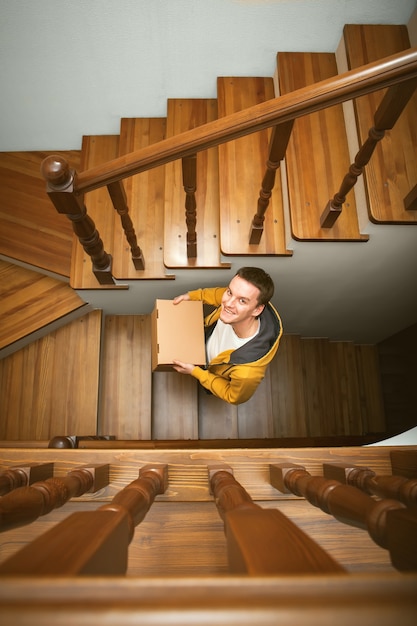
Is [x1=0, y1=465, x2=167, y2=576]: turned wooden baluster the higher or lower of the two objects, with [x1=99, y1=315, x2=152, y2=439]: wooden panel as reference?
lower

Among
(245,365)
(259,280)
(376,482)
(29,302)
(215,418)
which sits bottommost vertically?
(376,482)

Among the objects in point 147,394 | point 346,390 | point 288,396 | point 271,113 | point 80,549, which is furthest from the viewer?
point 346,390

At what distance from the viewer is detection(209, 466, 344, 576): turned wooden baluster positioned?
Answer: 429 millimetres

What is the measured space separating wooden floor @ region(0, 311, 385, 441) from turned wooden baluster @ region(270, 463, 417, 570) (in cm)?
201

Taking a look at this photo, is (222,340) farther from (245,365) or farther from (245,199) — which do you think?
(245,199)

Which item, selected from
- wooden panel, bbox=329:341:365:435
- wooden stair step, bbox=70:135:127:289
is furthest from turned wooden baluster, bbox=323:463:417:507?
wooden panel, bbox=329:341:365:435

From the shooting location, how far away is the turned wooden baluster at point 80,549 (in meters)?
0.42

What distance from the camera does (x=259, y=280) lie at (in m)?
2.10

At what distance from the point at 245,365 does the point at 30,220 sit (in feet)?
6.08

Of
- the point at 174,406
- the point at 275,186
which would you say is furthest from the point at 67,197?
the point at 174,406

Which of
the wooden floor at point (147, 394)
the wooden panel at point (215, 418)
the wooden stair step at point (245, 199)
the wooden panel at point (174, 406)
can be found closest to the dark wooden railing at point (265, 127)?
the wooden stair step at point (245, 199)

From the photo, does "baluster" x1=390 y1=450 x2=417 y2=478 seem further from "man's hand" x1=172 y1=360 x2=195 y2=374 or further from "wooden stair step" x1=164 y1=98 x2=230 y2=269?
"wooden stair step" x1=164 y1=98 x2=230 y2=269

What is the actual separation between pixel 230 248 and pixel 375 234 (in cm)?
70

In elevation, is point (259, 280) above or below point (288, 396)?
above
